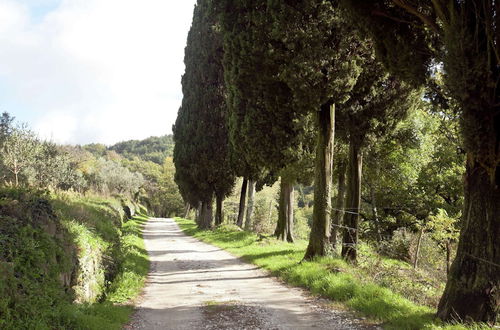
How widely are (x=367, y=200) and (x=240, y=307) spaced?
1951cm

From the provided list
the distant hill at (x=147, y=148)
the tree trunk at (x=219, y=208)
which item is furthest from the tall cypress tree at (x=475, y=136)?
the distant hill at (x=147, y=148)

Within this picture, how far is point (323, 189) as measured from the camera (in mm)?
10781

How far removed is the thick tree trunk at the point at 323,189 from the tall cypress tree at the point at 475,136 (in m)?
4.79

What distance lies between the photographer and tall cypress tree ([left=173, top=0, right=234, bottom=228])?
2519 cm

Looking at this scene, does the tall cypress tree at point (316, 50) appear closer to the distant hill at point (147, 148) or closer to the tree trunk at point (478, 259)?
the tree trunk at point (478, 259)

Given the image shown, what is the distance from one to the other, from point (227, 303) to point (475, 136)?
500 cm

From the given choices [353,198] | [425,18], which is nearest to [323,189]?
[353,198]

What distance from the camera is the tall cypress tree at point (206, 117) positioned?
25188mm

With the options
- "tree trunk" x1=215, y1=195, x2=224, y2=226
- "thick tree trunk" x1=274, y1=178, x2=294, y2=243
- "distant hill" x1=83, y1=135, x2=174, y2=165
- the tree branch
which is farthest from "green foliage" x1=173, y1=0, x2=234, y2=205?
"distant hill" x1=83, y1=135, x2=174, y2=165

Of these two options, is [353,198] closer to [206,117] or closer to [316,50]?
[316,50]

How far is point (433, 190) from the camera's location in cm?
2295

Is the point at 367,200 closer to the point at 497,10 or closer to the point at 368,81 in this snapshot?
the point at 368,81

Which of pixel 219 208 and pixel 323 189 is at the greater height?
pixel 323 189

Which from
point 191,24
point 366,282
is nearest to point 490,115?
point 366,282
